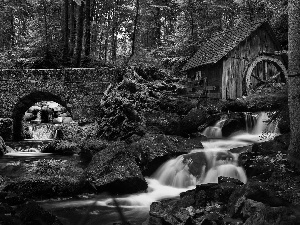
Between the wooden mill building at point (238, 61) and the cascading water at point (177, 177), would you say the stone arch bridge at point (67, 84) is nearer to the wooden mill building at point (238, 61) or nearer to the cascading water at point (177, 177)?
the wooden mill building at point (238, 61)

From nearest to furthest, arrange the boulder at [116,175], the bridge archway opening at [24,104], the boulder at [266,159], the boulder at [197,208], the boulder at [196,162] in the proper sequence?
the boulder at [197,208] → the boulder at [266,159] → the boulder at [116,175] → the boulder at [196,162] → the bridge archway opening at [24,104]

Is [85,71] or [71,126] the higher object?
[85,71]

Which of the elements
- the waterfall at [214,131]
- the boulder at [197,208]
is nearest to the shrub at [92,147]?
the waterfall at [214,131]

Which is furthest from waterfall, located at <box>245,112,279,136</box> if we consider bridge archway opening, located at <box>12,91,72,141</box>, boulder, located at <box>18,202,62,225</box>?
boulder, located at <box>18,202,62,225</box>

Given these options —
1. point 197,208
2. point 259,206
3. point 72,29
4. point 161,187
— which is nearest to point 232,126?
point 161,187

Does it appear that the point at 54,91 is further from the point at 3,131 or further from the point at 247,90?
the point at 247,90

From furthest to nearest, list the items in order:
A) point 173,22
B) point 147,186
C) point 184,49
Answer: point 173,22 → point 184,49 → point 147,186

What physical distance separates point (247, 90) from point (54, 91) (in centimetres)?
1158

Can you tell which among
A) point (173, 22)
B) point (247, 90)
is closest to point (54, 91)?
point (247, 90)

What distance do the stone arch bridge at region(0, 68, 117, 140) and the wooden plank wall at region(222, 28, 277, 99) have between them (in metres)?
7.12

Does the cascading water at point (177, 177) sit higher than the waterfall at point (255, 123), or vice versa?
the waterfall at point (255, 123)

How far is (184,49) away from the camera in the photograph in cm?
2592

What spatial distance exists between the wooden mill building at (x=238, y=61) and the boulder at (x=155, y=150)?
8604mm

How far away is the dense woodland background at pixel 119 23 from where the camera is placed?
68.0ft
